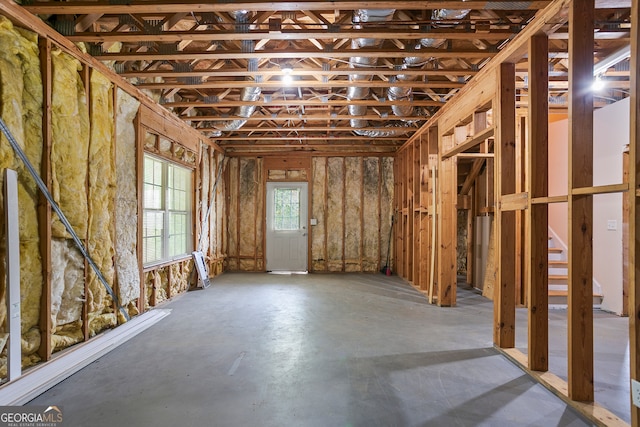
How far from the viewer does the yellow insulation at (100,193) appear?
324cm

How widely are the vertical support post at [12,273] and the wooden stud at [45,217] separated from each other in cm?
28

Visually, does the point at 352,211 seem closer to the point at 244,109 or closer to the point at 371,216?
the point at 371,216

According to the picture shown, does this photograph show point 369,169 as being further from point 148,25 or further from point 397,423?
point 397,423

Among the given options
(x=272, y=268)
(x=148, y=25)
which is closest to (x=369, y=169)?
(x=272, y=268)

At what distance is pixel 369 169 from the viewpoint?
7832 millimetres

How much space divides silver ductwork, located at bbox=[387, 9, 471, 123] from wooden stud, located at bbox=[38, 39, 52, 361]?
134 inches

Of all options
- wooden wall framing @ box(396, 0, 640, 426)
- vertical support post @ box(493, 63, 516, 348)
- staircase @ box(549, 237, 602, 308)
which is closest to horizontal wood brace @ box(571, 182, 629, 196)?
wooden wall framing @ box(396, 0, 640, 426)

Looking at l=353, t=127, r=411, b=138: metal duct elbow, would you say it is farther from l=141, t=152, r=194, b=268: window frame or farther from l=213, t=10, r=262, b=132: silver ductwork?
l=141, t=152, r=194, b=268: window frame

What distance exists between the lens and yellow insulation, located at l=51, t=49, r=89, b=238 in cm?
281

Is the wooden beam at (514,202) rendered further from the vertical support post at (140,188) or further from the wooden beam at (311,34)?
the vertical support post at (140,188)

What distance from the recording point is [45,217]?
2.66 meters

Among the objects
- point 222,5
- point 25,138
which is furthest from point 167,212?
point 222,5

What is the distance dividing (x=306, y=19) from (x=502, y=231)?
3.14 m

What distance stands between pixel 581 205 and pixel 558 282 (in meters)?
3.36
